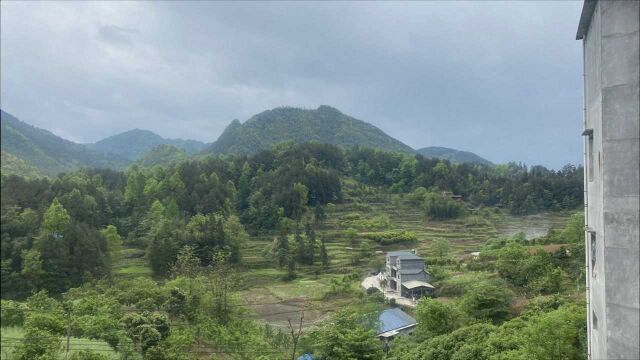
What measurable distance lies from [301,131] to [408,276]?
270 feet

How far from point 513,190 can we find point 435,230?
1469cm

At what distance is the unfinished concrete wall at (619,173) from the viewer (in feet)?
12.1

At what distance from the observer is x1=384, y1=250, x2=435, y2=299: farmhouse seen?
2462cm

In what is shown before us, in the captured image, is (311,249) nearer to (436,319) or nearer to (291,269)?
(291,269)

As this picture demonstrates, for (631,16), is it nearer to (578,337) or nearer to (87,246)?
(578,337)

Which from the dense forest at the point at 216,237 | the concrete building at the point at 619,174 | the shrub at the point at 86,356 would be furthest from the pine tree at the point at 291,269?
the concrete building at the point at 619,174

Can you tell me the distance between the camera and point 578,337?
9648mm

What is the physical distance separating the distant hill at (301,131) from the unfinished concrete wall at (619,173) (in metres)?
87.7

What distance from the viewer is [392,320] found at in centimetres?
1916

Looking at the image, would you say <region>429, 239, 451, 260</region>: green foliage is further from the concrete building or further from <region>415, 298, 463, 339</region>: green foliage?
the concrete building

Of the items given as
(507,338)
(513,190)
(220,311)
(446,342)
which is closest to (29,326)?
(220,311)

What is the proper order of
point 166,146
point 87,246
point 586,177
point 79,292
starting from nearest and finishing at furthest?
point 586,177 < point 79,292 < point 87,246 < point 166,146

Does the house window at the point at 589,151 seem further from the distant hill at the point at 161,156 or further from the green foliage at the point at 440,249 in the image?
the distant hill at the point at 161,156

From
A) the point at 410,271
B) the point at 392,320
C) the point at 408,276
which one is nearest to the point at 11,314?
the point at 392,320
